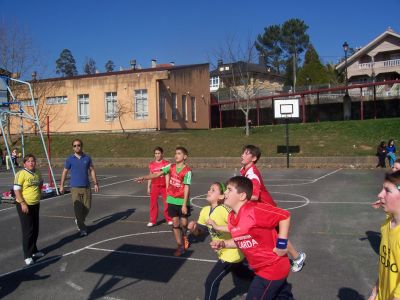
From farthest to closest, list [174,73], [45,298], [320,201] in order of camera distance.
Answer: [174,73] < [320,201] < [45,298]

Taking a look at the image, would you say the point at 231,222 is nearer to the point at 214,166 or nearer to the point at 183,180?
the point at 183,180

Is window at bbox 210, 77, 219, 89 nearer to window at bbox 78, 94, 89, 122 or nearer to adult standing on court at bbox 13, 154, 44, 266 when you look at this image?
window at bbox 78, 94, 89, 122

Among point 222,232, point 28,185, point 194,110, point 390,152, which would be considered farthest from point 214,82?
point 222,232

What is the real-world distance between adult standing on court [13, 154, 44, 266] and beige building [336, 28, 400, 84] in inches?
1967

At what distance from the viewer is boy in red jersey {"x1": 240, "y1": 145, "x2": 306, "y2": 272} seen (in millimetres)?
5141

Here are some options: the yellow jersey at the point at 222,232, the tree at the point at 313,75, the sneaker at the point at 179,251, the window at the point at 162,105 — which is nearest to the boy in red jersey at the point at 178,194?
the sneaker at the point at 179,251

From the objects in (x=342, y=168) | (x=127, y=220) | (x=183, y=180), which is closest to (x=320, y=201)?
(x=127, y=220)

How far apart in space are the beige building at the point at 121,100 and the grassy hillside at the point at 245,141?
7.93 ft

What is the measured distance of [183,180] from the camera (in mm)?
6934

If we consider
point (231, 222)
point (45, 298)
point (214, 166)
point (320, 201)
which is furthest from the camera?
point (214, 166)

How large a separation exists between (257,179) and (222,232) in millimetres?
932

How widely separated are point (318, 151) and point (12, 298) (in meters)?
21.7

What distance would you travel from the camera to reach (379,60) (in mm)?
52750

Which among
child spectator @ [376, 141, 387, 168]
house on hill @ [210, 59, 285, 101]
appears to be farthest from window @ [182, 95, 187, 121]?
child spectator @ [376, 141, 387, 168]
